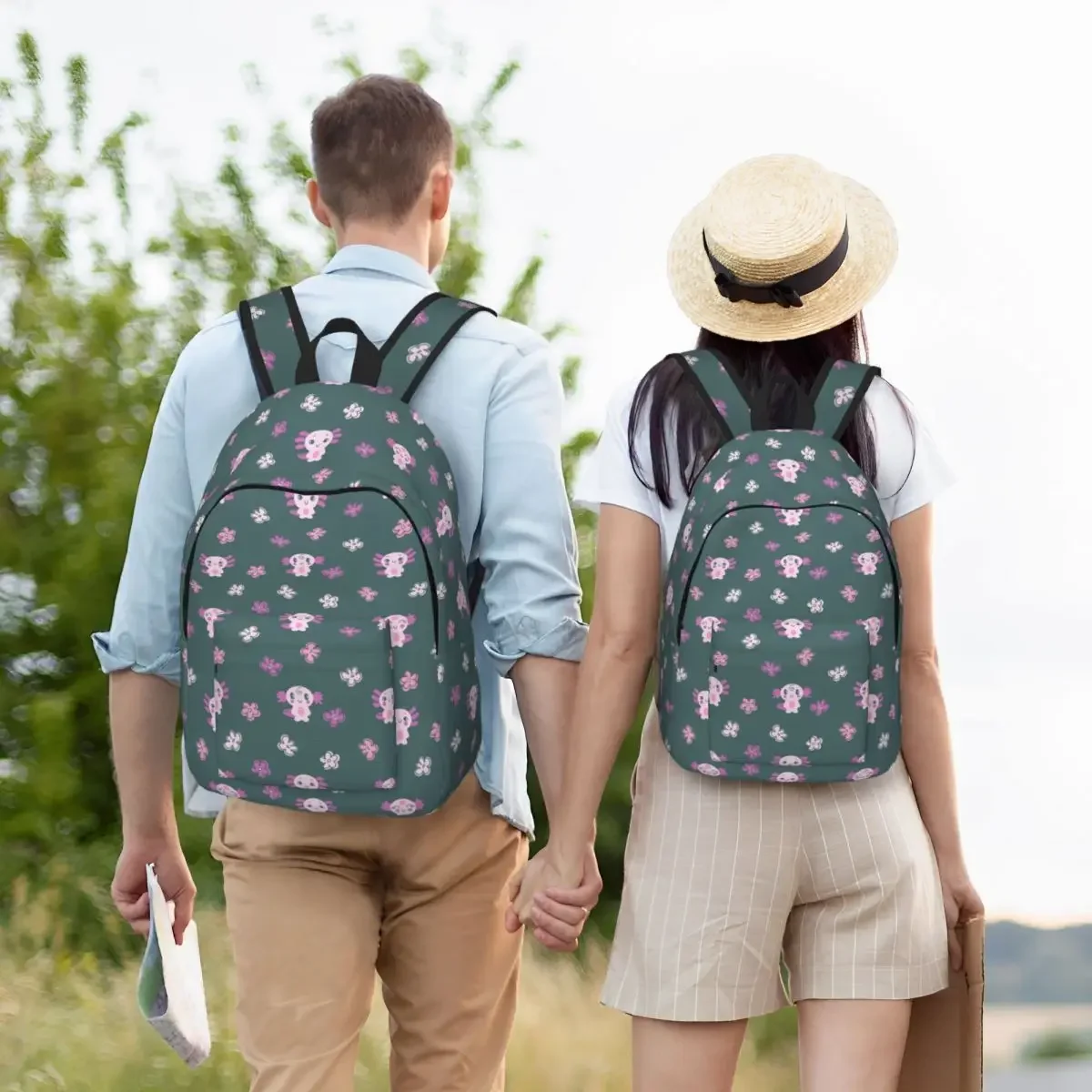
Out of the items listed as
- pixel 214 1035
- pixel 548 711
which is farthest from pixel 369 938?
pixel 214 1035

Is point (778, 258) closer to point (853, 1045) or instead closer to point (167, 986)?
point (853, 1045)

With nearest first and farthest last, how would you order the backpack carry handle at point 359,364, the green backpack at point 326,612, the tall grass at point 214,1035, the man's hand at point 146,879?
the green backpack at point 326,612
the backpack carry handle at point 359,364
the man's hand at point 146,879
the tall grass at point 214,1035

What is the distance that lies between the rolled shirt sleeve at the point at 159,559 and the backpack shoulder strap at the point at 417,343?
1.02ft

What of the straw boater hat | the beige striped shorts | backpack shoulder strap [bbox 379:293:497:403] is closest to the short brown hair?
backpack shoulder strap [bbox 379:293:497:403]

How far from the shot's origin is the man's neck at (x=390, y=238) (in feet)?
6.77

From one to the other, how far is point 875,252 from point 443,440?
634 millimetres

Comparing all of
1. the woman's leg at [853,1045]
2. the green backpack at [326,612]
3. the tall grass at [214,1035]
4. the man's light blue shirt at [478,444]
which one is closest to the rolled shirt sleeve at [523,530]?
the man's light blue shirt at [478,444]

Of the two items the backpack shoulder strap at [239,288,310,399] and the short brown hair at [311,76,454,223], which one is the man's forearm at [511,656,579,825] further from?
the short brown hair at [311,76,454,223]

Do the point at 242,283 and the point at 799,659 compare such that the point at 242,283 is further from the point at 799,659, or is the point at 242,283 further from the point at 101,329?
the point at 799,659

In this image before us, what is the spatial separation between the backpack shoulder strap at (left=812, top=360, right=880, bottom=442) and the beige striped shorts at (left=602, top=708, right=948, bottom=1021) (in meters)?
0.45

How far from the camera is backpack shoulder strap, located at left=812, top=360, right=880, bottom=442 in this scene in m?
1.92

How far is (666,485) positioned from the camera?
194cm

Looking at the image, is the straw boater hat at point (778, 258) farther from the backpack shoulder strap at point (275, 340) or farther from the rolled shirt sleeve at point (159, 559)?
the rolled shirt sleeve at point (159, 559)

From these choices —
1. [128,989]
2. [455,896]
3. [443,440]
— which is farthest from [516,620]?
[128,989]
